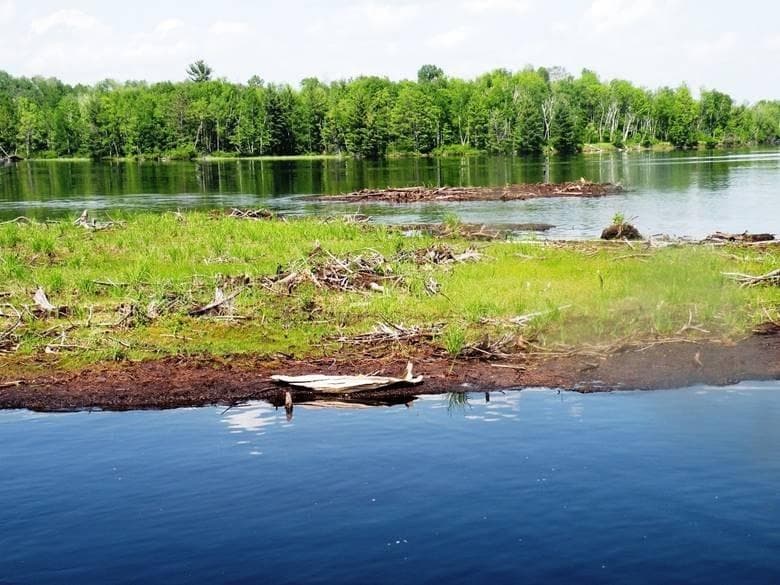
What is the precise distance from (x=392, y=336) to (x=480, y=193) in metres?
47.1

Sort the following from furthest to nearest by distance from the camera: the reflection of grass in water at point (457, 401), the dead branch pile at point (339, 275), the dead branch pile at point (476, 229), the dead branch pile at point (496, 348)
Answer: the dead branch pile at point (476, 229) → the dead branch pile at point (339, 275) → the dead branch pile at point (496, 348) → the reflection of grass in water at point (457, 401)

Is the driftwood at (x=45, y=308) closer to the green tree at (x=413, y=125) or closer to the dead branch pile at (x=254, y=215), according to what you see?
the dead branch pile at (x=254, y=215)

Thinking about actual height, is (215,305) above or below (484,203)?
below

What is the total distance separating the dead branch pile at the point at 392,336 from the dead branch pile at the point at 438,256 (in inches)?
280

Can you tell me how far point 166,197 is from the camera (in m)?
68.9

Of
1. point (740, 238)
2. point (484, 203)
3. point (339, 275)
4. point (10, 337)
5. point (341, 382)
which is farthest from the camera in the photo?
point (484, 203)

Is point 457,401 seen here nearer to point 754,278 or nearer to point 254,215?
point 754,278

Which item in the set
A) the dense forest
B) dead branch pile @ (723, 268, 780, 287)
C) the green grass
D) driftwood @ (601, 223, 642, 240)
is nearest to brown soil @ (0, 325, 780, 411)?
the green grass

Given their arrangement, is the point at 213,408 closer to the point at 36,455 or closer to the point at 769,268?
the point at 36,455

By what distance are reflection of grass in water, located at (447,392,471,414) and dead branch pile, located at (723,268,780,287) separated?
35.1 feet

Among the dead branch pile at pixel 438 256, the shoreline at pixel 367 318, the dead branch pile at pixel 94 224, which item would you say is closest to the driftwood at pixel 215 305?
the shoreline at pixel 367 318

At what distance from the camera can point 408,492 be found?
11758 millimetres

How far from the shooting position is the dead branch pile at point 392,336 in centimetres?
1897

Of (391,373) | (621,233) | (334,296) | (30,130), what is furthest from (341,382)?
(30,130)
